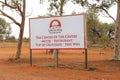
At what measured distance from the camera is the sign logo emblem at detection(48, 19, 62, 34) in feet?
63.2

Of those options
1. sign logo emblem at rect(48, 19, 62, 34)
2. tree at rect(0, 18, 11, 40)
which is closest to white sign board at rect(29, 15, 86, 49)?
sign logo emblem at rect(48, 19, 62, 34)

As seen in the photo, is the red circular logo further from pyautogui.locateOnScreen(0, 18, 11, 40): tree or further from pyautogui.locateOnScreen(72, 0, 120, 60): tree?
pyautogui.locateOnScreen(0, 18, 11, 40): tree

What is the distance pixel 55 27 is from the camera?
1950 centimetres

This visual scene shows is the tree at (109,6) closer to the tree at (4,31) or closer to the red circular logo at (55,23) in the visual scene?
the red circular logo at (55,23)

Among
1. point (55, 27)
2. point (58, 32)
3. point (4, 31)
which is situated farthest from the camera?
point (4, 31)

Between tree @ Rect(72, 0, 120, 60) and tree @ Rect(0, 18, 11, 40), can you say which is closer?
tree @ Rect(72, 0, 120, 60)

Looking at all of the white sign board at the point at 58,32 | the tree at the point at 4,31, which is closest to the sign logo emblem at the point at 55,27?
the white sign board at the point at 58,32

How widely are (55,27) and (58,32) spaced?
351 millimetres

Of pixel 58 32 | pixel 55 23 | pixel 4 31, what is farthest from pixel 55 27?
pixel 4 31

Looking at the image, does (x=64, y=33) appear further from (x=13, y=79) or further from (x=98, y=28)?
(x=98, y=28)

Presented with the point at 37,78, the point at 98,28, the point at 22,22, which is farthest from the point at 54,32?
the point at 98,28

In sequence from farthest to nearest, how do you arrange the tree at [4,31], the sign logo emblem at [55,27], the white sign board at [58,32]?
the tree at [4,31], the sign logo emblem at [55,27], the white sign board at [58,32]

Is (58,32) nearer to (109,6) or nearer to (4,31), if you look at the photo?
(109,6)

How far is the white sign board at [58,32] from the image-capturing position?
18531mm
